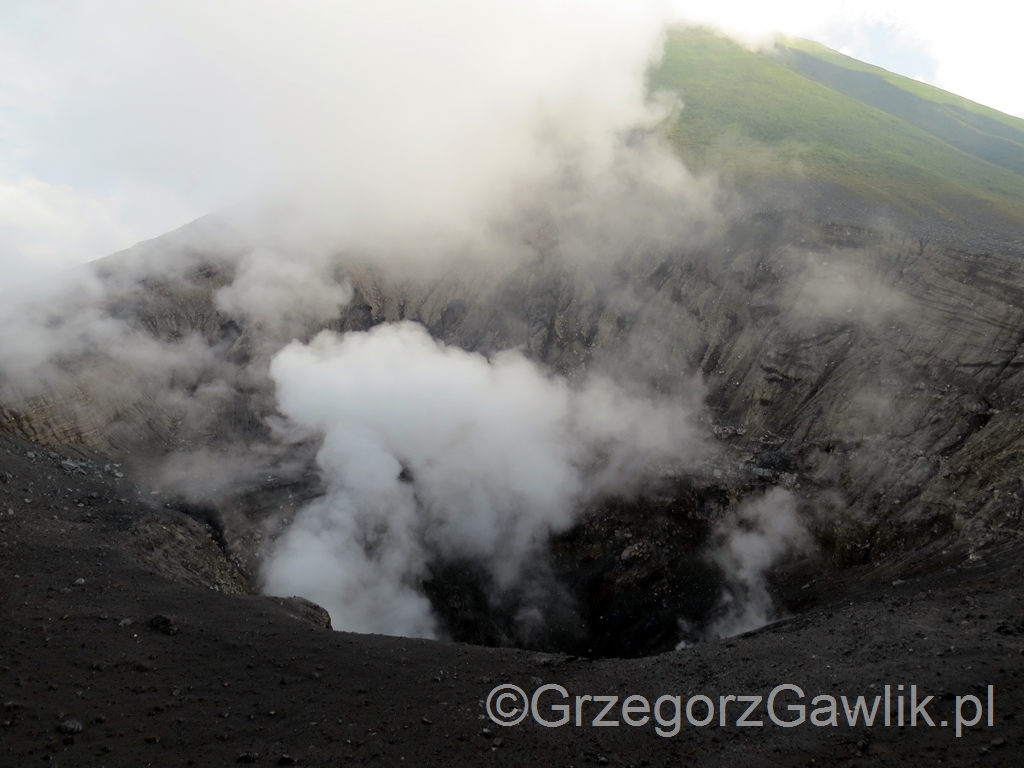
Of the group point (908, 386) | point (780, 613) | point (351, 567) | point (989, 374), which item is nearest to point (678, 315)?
point (908, 386)

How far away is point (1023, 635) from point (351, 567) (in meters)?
21.5

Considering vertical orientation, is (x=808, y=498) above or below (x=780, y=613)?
above

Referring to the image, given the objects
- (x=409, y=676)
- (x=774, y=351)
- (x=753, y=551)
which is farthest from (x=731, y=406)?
(x=409, y=676)

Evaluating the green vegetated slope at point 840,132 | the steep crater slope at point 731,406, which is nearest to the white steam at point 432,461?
the steep crater slope at point 731,406

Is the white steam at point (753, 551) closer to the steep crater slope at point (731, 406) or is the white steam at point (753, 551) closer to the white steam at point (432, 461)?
the steep crater slope at point (731, 406)

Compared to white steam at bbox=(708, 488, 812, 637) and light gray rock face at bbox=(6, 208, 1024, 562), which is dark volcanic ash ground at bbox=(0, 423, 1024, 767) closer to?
white steam at bbox=(708, 488, 812, 637)

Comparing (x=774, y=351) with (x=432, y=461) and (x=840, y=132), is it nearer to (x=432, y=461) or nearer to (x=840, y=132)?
(x=432, y=461)

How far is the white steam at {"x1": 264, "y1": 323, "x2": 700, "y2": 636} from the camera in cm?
2519

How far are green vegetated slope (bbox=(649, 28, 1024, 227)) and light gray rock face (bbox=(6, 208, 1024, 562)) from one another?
300 inches

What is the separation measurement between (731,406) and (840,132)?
2707 cm

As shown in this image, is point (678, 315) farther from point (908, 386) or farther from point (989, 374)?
point (989, 374)

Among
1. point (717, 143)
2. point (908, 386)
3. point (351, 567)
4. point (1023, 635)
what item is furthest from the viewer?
point (717, 143)

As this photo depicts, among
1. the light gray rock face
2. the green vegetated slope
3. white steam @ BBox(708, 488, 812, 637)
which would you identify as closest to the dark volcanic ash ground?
white steam @ BBox(708, 488, 812, 637)

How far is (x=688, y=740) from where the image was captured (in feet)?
35.9
